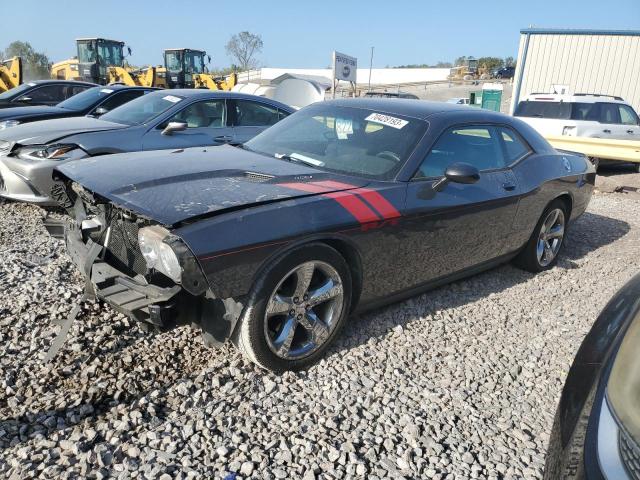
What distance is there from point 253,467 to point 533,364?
1916mm

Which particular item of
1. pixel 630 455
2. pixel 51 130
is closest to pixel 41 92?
pixel 51 130

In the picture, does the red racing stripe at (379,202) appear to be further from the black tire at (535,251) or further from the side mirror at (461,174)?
the black tire at (535,251)

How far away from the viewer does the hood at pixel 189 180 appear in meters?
2.46

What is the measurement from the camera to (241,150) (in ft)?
12.3

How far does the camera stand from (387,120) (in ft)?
11.8

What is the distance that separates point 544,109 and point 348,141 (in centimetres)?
940

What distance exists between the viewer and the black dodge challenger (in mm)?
2393

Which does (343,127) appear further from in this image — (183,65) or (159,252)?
(183,65)

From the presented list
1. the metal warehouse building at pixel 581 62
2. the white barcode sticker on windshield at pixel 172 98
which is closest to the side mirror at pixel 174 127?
the white barcode sticker on windshield at pixel 172 98

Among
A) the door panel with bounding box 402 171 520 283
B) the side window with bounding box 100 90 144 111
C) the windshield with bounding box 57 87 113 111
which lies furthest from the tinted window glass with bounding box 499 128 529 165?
the windshield with bounding box 57 87 113 111

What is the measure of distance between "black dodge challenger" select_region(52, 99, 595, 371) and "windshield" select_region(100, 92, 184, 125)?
2.87 meters

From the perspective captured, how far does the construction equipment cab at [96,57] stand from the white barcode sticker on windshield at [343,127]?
19520mm

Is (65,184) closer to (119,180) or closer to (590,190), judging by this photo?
(119,180)

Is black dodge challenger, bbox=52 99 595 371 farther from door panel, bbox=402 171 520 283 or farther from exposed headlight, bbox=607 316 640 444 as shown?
exposed headlight, bbox=607 316 640 444
